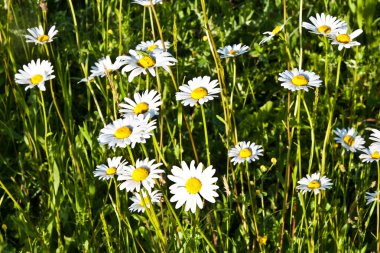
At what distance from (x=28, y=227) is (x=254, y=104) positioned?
968mm

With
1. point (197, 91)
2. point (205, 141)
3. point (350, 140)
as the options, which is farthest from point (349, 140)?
point (197, 91)

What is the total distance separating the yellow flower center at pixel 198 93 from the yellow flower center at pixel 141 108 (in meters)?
0.13

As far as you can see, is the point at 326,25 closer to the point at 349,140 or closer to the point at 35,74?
the point at 349,140

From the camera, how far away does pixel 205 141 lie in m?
1.88

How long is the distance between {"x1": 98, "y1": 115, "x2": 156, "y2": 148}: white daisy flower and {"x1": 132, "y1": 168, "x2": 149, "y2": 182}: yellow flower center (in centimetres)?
7

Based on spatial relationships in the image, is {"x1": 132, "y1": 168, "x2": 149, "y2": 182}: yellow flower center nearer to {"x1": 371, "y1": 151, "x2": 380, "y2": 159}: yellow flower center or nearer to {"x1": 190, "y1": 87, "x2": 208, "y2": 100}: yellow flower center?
{"x1": 190, "y1": 87, "x2": 208, "y2": 100}: yellow flower center

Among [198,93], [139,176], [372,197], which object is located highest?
[198,93]

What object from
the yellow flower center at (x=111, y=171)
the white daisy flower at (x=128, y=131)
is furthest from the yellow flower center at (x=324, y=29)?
the yellow flower center at (x=111, y=171)

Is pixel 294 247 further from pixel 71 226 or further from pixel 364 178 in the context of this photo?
pixel 71 226

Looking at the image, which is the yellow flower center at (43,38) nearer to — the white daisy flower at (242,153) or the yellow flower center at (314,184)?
the white daisy flower at (242,153)

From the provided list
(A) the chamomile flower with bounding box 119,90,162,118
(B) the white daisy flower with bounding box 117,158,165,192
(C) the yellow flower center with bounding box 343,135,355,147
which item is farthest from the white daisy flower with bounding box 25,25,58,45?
(C) the yellow flower center with bounding box 343,135,355,147

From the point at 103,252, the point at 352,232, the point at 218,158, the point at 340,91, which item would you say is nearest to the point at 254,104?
the point at 218,158

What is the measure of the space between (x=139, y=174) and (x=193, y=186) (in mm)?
131

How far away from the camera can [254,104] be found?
219 centimetres
